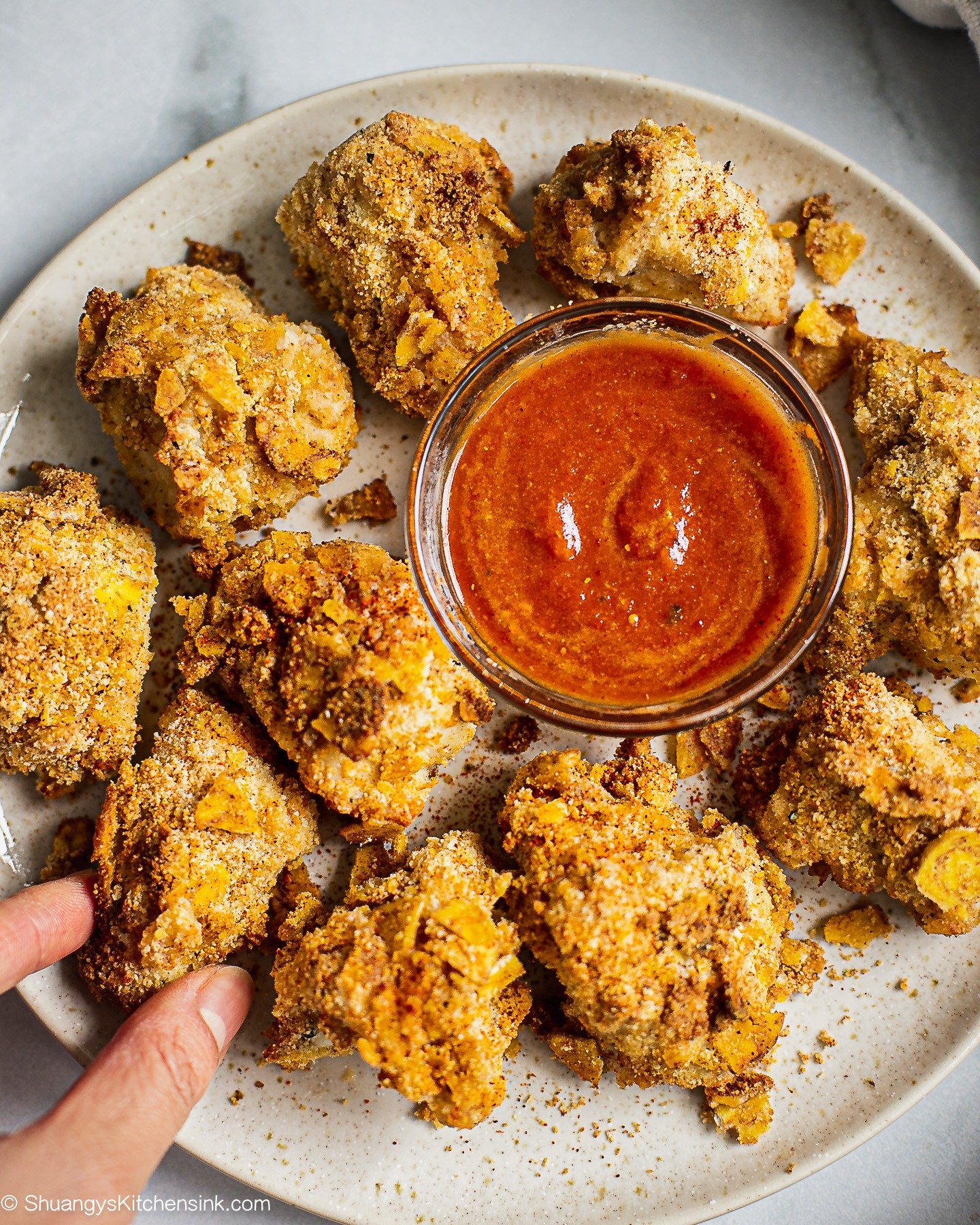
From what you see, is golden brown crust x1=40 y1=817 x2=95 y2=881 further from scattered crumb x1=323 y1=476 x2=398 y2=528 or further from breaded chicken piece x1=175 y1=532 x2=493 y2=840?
scattered crumb x1=323 y1=476 x2=398 y2=528

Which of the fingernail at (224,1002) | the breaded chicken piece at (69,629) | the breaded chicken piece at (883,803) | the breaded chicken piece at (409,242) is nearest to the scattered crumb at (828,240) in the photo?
the breaded chicken piece at (409,242)

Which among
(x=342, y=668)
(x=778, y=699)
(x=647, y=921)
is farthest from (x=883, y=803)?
(x=342, y=668)

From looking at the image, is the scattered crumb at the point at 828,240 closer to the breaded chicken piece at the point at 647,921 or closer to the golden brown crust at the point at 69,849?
the breaded chicken piece at the point at 647,921

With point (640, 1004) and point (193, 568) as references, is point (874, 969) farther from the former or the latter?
point (193, 568)

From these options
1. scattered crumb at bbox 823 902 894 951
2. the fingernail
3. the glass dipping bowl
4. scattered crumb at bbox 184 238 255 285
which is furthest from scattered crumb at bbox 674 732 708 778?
scattered crumb at bbox 184 238 255 285

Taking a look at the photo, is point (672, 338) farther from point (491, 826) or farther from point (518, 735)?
point (491, 826)
